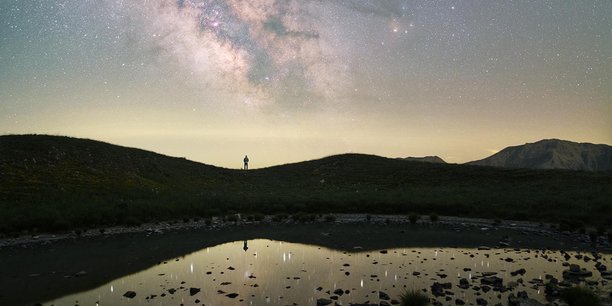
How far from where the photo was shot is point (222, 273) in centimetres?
2011

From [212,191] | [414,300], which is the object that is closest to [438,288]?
[414,300]

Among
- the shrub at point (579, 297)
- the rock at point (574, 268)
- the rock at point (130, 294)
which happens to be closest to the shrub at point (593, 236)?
the rock at point (574, 268)

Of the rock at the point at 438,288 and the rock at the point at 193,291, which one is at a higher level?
the rock at the point at 438,288

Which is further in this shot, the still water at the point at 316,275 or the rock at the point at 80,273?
the rock at the point at 80,273

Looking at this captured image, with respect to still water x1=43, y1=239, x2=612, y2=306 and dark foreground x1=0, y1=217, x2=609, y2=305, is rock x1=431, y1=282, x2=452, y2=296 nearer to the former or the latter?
still water x1=43, y1=239, x2=612, y2=306

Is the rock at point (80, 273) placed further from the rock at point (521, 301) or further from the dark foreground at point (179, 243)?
the rock at point (521, 301)

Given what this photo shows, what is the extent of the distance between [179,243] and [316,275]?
44.4ft

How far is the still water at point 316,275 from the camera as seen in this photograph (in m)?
15.8

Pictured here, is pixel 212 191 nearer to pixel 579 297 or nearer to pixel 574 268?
pixel 574 268

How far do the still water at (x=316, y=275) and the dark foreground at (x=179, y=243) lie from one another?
5.47 ft

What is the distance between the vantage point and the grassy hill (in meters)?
38.5

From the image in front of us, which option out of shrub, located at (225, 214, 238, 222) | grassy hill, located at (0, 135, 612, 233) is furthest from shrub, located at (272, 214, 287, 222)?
grassy hill, located at (0, 135, 612, 233)

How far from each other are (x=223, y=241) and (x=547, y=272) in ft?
66.5

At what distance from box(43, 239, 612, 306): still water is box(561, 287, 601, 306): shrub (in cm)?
105
